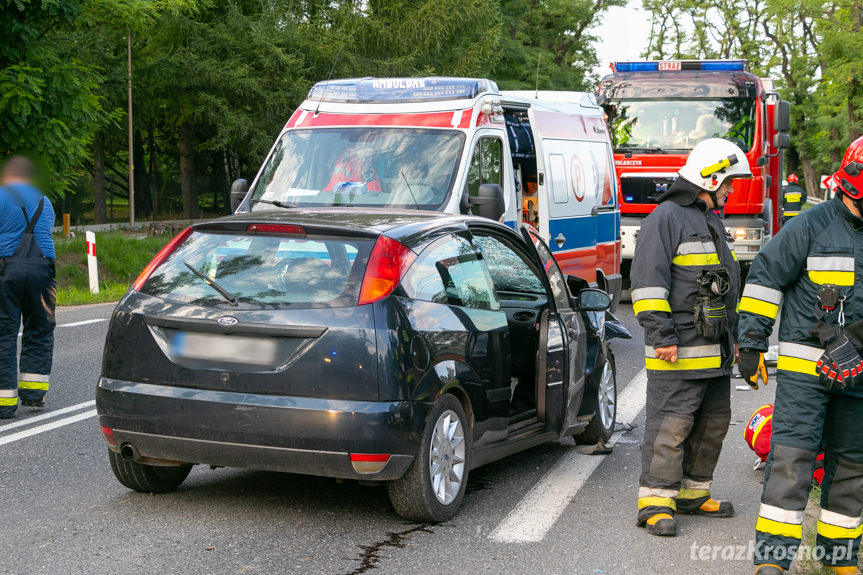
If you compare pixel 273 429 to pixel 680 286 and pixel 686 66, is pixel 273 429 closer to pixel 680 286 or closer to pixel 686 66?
pixel 680 286

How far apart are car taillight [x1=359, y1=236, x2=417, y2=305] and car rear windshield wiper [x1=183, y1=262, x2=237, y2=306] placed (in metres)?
0.61

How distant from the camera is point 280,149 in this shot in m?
9.91

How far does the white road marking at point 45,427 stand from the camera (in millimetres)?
6965

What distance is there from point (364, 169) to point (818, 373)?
5676 millimetres

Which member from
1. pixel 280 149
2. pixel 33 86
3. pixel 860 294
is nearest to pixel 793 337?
pixel 860 294

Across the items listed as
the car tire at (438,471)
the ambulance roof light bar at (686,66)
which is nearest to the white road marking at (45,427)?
the car tire at (438,471)

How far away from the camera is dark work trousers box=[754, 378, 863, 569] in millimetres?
4352

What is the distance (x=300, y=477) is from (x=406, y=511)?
1.08 m

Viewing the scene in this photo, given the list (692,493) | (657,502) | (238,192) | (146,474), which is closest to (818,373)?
(657,502)

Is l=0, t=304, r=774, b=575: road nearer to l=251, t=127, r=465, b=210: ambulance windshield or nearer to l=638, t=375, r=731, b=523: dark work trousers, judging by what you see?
l=638, t=375, r=731, b=523: dark work trousers

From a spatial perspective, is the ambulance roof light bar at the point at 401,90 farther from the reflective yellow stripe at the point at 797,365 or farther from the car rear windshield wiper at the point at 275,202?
the reflective yellow stripe at the point at 797,365

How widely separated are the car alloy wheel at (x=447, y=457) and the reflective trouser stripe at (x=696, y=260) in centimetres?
132

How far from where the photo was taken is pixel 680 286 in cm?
534

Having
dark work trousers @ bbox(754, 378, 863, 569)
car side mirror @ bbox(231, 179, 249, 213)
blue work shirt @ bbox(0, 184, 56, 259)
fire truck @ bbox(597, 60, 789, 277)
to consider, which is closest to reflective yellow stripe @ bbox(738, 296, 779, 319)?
dark work trousers @ bbox(754, 378, 863, 569)
